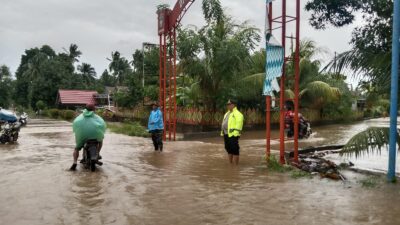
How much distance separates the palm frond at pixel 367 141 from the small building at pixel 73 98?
40098 millimetres

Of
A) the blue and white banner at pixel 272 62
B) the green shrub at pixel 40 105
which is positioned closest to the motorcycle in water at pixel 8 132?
the blue and white banner at pixel 272 62

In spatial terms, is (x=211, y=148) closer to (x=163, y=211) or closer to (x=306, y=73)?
(x=163, y=211)

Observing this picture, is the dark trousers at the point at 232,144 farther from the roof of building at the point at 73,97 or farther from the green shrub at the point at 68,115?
the roof of building at the point at 73,97

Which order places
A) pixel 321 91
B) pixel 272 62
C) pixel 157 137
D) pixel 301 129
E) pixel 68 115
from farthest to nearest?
1. pixel 68 115
2. pixel 321 91
3. pixel 301 129
4. pixel 157 137
5. pixel 272 62

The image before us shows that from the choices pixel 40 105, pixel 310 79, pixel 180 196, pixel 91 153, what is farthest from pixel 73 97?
pixel 180 196

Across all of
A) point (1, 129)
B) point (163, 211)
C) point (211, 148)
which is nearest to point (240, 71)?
point (211, 148)

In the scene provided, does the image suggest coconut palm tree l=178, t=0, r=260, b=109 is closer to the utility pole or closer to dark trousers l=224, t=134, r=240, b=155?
dark trousers l=224, t=134, r=240, b=155

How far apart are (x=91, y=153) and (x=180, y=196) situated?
118 inches

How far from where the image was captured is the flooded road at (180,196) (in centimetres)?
550

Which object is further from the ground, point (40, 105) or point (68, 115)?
point (40, 105)

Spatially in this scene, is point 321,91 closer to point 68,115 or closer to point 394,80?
point 394,80

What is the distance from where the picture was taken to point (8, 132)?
14.9 m

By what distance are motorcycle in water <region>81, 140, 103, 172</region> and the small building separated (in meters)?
37.0

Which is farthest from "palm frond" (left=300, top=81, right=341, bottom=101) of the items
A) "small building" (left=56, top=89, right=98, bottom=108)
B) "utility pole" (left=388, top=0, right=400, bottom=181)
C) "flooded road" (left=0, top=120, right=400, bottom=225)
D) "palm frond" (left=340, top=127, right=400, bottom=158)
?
"small building" (left=56, top=89, right=98, bottom=108)
